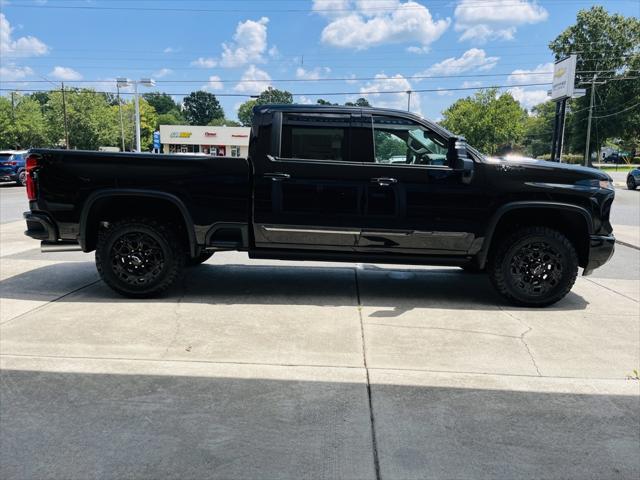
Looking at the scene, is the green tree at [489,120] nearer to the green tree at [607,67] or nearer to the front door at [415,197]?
the green tree at [607,67]

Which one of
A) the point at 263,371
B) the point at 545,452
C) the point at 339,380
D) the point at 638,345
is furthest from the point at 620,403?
the point at 263,371

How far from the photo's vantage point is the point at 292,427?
9.69ft

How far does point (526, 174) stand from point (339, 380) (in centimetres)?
306

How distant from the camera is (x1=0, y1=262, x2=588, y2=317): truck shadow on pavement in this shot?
5.56 m

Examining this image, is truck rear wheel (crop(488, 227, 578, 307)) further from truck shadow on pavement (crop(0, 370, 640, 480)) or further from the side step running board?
the side step running board

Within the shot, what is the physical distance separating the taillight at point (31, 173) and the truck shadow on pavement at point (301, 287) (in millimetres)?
1146

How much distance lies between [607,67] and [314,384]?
7367 centimetres

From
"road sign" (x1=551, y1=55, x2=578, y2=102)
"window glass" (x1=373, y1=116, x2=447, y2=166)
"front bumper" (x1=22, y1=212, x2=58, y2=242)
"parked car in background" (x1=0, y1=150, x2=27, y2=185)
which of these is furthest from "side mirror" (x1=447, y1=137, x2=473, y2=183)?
"parked car in background" (x1=0, y1=150, x2=27, y2=185)

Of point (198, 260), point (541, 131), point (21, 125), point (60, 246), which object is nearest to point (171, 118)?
point (21, 125)

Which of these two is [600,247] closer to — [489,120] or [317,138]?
[317,138]

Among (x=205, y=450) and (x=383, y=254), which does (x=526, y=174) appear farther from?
(x=205, y=450)

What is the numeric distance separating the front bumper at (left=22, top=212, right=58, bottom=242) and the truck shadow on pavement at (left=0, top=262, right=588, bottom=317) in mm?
689

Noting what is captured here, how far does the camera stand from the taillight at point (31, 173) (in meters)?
5.24

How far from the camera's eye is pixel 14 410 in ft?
10.2
